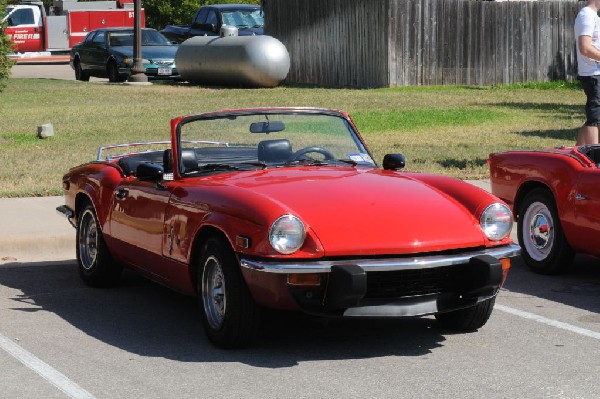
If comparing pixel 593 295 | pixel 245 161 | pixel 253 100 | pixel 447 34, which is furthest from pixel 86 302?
pixel 447 34

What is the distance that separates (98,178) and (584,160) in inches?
136

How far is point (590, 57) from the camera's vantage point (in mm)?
12180

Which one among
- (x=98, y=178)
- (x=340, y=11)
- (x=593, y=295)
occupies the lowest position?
(x=593, y=295)

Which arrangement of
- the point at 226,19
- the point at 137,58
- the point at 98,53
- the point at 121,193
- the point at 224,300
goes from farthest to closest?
the point at 226,19
the point at 98,53
the point at 137,58
the point at 121,193
the point at 224,300

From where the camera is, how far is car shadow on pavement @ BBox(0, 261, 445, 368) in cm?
666

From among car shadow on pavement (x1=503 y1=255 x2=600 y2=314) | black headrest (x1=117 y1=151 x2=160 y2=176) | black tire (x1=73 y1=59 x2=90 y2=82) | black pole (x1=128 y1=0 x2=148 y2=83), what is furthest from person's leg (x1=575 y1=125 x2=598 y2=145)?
black tire (x1=73 y1=59 x2=90 y2=82)

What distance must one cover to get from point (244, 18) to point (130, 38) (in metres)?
3.66

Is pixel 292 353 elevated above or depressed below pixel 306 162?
below

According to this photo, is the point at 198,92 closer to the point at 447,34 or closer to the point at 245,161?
the point at 447,34

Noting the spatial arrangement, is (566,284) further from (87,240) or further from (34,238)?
(34,238)

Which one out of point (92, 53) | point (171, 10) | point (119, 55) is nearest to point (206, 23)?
point (92, 53)

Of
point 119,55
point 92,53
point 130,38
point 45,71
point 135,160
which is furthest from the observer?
point 45,71

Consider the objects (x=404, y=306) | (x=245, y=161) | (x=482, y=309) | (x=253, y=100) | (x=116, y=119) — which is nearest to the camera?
(x=404, y=306)

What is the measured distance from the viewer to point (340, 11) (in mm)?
28641
